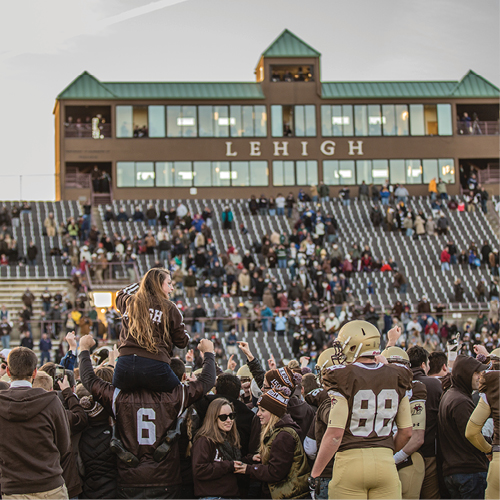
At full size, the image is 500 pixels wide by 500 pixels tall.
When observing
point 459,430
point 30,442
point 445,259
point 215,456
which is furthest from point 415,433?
point 445,259

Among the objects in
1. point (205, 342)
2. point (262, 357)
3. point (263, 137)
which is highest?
point (263, 137)

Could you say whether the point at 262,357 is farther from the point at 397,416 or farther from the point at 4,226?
the point at 397,416

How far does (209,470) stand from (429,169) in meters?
40.2

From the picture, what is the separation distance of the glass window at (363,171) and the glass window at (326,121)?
237 cm

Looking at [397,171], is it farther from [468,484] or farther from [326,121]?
[468,484]

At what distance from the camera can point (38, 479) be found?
5891 mm

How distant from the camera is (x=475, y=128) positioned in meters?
45.5

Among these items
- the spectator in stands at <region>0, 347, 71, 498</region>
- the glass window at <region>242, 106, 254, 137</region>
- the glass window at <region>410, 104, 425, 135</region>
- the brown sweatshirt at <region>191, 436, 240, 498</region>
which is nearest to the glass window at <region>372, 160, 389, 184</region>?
the glass window at <region>410, 104, 425, 135</region>

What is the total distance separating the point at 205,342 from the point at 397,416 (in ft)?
5.70

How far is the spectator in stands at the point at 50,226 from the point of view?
31.7 meters

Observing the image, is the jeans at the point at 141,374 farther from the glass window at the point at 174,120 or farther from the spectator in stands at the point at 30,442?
the glass window at the point at 174,120

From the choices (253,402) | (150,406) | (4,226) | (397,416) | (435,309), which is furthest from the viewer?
(4,226)

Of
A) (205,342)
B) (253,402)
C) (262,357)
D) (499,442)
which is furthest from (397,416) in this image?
(262,357)

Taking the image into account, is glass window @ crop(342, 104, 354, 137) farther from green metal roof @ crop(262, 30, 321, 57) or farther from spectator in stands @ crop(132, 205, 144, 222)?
spectator in stands @ crop(132, 205, 144, 222)
